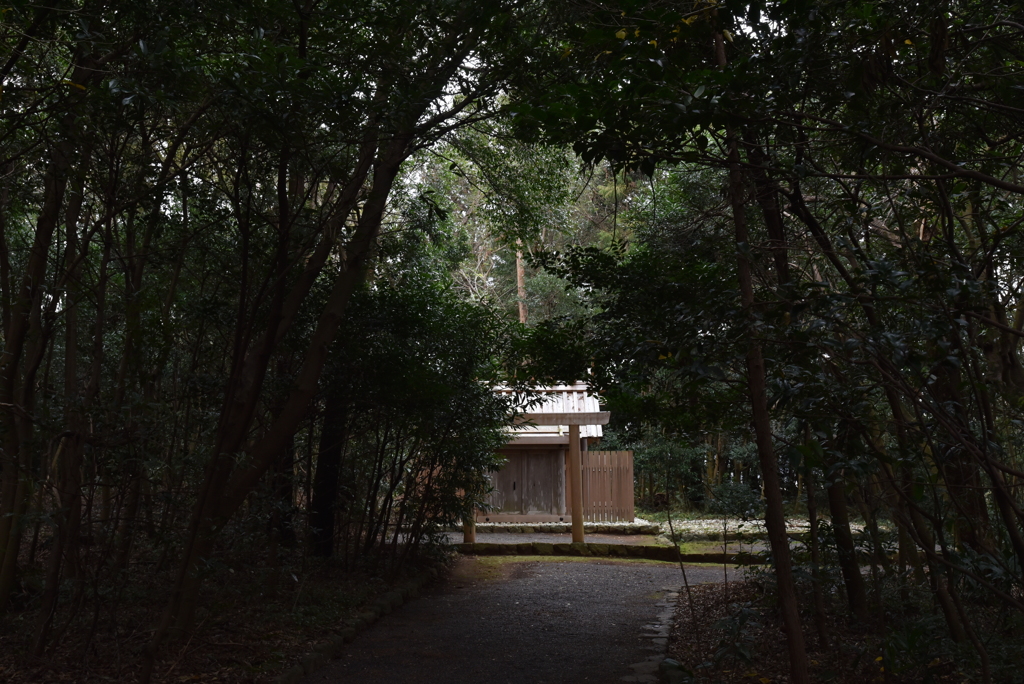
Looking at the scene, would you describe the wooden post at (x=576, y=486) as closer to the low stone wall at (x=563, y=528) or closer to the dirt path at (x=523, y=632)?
the low stone wall at (x=563, y=528)

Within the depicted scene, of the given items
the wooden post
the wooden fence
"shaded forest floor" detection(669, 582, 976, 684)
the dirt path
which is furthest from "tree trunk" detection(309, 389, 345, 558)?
the wooden fence

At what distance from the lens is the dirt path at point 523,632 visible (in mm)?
5891

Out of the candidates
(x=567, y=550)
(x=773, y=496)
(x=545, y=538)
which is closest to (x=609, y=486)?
(x=545, y=538)

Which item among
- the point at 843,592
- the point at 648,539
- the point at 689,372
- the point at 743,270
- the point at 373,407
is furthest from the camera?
the point at 648,539

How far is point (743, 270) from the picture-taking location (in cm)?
383

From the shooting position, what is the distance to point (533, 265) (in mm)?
7398

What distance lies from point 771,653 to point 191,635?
13.7ft

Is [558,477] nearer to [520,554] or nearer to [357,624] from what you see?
[520,554]

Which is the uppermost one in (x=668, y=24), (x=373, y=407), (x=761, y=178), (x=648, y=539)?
(x=668, y=24)

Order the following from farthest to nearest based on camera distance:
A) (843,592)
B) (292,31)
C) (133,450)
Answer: (843,592) → (292,31) → (133,450)

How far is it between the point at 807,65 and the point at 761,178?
77cm

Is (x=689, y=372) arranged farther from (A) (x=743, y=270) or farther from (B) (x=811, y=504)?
(B) (x=811, y=504)

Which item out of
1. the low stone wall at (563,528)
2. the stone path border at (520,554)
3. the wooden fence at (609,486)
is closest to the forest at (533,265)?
the stone path border at (520,554)

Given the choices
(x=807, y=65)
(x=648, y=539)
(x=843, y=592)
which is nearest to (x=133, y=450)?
(x=807, y=65)
